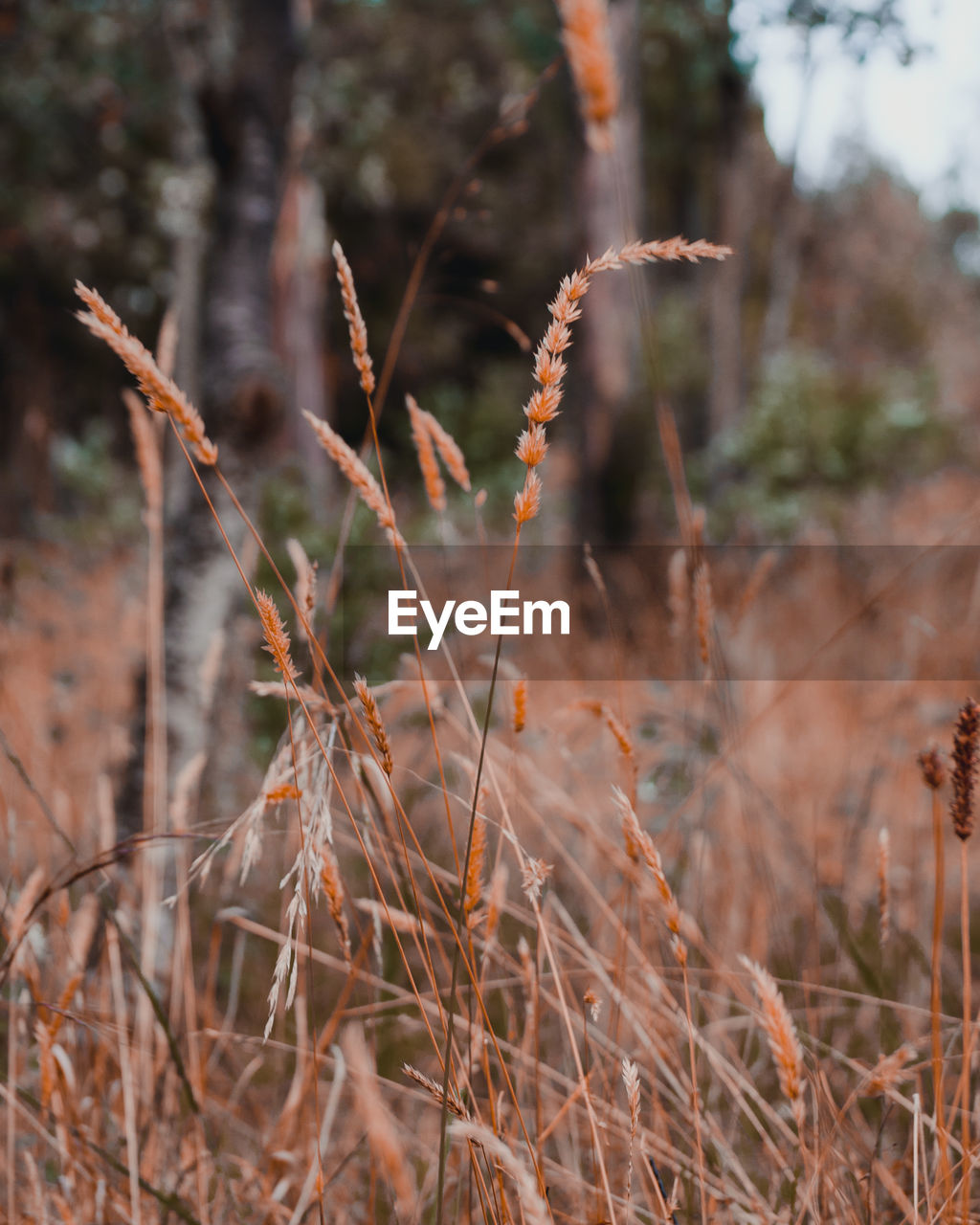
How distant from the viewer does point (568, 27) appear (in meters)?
0.52

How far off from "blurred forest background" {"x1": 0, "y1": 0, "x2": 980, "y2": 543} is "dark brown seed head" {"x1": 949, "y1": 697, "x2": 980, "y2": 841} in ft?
1.10

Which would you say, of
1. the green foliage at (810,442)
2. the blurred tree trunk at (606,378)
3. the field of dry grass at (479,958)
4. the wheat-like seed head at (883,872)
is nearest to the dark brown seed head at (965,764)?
the field of dry grass at (479,958)

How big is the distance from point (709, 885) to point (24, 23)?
709cm

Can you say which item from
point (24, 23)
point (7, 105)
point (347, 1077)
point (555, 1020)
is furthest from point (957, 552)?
point (7, 105)

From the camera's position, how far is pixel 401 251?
33.1ft

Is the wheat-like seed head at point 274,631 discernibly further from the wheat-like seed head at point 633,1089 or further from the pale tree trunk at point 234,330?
the pale tree trunk at point 234,330

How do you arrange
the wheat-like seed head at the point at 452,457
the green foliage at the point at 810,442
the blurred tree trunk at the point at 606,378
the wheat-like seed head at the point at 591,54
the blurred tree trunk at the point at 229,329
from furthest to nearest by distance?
the green foliage at the point at 810,442
the blurred tree trunk at the point at 606,378
the blurred tree trunk at the point at 229,329
the wheat-like seed head at the point at 452,457
the wheat-like seed head at the point at 591,54

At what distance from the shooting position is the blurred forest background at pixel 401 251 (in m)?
1.80

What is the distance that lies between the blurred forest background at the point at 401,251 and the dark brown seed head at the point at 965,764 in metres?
0.34

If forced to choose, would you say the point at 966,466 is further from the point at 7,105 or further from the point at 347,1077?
the point at 7,105

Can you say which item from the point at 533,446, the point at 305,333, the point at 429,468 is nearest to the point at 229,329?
the point at 429,468

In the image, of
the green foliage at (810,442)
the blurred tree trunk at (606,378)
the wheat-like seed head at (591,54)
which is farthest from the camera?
the green foliage at (810,442)

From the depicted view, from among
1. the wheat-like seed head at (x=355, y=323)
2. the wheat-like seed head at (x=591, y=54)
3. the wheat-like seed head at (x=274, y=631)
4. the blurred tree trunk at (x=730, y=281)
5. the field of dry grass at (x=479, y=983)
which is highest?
the blurred tree trunk at (x=730, y=281)

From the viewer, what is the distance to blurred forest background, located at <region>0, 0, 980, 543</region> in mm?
1799
